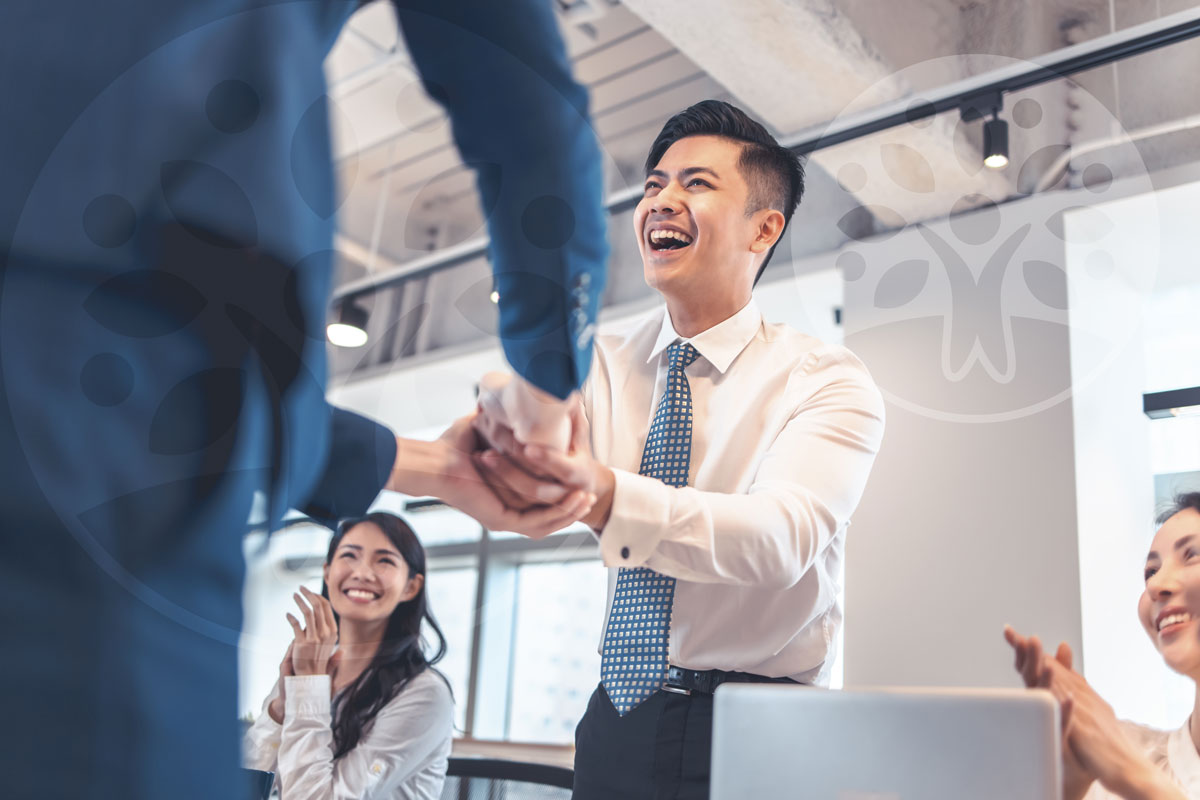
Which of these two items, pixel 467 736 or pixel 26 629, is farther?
pixel 467 736

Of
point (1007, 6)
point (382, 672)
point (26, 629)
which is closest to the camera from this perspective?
point (26, 629)

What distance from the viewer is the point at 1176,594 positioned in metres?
1.95

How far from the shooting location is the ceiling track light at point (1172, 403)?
10.6 ft

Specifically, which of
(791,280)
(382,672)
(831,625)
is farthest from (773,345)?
(791,280)

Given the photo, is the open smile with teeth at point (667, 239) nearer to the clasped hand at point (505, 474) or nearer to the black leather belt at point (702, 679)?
the black leather belt at point (702, 679)

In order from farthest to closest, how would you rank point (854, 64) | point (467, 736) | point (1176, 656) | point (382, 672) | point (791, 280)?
point (467, 736)
point (791, 280)
point (854, 64)
point (382, 672)
point (1176, 656)

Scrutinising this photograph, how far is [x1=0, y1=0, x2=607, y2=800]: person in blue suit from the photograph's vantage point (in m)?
0.42

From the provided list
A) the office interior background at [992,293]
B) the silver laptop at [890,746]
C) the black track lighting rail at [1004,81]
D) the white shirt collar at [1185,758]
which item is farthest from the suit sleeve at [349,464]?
the black track lighting rail at [1004,81]

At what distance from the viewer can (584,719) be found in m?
1.44

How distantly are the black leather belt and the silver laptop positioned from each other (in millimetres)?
608

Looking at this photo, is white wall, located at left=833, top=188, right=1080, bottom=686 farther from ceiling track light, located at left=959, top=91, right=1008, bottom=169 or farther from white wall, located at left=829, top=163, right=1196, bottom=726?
ceiling track light, located at left=959, top=91, right=1008, bottom=169

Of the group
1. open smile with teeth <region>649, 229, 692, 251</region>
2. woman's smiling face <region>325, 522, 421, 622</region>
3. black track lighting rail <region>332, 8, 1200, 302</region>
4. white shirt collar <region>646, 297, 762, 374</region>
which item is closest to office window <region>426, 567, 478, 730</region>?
woman's smiling face <region>325, 522, 421, 622</region>

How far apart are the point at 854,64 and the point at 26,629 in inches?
122

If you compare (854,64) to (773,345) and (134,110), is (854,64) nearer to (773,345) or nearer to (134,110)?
(773,345)
